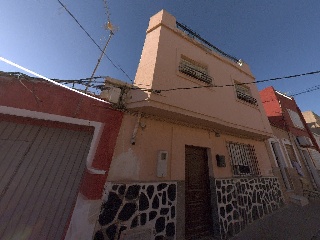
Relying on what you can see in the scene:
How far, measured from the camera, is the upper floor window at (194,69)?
6501mm

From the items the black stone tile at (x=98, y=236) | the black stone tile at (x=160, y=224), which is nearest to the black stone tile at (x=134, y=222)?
the black stone tile at (x=160, y=224)

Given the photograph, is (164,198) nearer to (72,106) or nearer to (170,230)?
(170,230)

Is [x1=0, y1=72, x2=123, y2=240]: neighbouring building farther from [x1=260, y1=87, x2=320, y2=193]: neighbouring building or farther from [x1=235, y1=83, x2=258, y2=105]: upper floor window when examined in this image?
[x1=260, y1=87, x2=320, y2=193]: neighbouring building

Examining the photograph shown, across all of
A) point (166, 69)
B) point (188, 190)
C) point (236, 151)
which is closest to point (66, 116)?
point (166, 69)

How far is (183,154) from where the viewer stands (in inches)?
216

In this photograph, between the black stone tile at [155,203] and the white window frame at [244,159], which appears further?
the white window frame at [244,159]

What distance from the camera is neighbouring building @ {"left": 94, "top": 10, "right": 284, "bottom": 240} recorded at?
4.27 metres

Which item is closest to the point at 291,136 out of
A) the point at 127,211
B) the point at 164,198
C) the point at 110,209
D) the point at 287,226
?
the point at 287,226

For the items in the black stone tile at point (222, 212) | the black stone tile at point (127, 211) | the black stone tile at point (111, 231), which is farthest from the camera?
the black stone tile at point (222, 212)

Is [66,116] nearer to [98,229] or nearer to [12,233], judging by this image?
[12,233]

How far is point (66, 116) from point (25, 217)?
7.67 ft

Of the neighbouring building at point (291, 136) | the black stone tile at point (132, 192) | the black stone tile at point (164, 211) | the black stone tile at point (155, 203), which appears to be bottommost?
the black stone tile at point (164, 211)

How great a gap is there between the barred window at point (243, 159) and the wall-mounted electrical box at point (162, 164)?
3570 mm

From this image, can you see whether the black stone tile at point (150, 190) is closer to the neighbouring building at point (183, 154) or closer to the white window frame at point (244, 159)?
the neighbouring building at point (183, 154)
